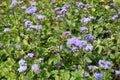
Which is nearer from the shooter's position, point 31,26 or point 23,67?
point 23,67

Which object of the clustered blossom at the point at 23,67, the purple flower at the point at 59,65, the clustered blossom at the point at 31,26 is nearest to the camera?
the clustered blossom at the point at 23,67

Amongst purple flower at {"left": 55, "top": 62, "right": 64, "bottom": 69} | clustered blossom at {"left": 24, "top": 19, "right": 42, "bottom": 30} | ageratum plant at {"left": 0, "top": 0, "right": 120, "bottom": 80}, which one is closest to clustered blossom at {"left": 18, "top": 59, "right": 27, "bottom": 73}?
ageratum plant at {"left": 0, "top": 0, "right": 120, "bottom": 80}

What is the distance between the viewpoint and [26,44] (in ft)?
14.5

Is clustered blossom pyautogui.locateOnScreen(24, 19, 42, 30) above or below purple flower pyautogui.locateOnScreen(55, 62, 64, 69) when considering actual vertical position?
above

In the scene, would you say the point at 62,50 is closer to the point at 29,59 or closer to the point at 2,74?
the point at 29,59

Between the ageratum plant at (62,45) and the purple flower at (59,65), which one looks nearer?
the ageratum plant at (62,45)

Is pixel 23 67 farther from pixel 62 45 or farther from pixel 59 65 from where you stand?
pixel 62 45

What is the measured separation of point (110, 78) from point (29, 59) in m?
0.93

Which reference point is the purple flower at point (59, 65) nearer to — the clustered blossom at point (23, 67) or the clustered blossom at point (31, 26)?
the clustered blossom at point (23, 67)

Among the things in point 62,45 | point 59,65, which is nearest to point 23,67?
point 59,65

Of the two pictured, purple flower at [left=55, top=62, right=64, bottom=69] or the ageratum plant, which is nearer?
the ageratum plant

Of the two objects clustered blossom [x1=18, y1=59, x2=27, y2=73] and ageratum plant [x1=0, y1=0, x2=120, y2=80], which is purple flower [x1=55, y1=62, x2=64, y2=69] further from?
clustered blossom [x1=18, y1=59, x2=27, y2=73]

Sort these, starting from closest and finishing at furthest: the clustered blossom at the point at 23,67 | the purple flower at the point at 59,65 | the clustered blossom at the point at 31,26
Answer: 1. the clustered blossom at the point at 23,67
2. the purple flower at the point at 59,65
3. the clustered blossom at the point at 31,26

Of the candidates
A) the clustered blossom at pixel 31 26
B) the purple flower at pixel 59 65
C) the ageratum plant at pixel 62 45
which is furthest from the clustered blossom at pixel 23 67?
the clustered blossom at pixel 31 26
